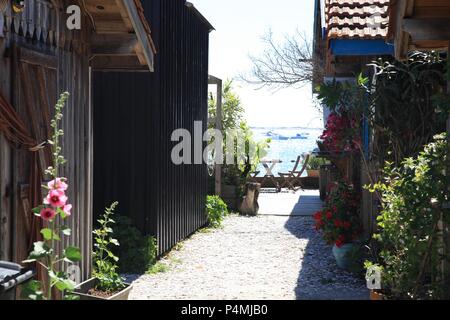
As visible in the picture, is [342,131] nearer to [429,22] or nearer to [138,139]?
[138,139]

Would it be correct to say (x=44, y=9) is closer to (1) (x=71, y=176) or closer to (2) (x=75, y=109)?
(2) (x=75, y=109)

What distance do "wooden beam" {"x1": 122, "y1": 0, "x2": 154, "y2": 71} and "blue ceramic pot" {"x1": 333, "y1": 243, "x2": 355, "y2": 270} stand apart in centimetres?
362

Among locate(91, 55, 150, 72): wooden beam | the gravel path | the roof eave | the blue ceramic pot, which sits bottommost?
the gravel path

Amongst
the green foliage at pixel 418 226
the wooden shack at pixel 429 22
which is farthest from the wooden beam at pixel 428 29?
the green foliage at pixel 418 226

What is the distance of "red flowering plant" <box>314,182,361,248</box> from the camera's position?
29.3 feet

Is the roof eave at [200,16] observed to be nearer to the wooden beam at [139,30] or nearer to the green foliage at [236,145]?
the green foliage at [236,145]

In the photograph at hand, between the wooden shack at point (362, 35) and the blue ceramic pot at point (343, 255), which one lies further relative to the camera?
the blue ceramic pot at point (343, 255)

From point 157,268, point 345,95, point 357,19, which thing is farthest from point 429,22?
point 157,268

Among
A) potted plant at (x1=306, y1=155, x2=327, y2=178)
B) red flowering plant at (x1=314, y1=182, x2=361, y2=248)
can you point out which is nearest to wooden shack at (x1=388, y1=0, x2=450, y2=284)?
red flowering plant at (x1=314, y1=182, x2=361, y2=248)

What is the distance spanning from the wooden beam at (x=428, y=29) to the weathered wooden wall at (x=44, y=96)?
112 inches

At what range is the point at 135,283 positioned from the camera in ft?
26.2

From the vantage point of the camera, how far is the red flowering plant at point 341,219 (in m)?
8.93

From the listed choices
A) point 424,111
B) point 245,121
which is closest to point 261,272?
point 424,111

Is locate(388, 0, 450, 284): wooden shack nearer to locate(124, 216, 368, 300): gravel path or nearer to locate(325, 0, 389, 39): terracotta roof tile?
locate(124, 216, 368, 300): gravel path
